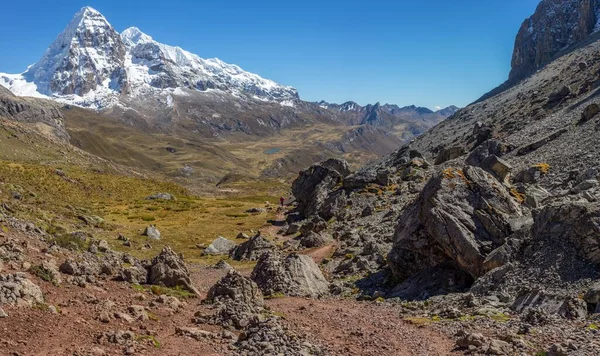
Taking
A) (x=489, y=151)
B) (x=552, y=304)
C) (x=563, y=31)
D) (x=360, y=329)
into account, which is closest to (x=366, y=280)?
(x=360, y=329)

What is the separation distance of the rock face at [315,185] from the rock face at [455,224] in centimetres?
3785

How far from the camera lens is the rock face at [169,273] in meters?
27.5

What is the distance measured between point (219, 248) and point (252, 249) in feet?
21.7

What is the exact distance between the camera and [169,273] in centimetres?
2788

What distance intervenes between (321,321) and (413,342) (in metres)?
5.34

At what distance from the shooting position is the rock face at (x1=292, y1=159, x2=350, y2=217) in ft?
243

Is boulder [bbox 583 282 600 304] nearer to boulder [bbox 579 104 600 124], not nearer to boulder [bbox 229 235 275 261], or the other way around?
boulder [bbox 229 235 275 261]

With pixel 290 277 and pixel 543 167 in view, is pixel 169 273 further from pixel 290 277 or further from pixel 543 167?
pixel 543 167

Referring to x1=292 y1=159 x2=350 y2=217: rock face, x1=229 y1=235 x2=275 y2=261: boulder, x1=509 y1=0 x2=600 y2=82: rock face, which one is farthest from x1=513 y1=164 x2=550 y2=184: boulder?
x1=509 y1=0 x2=600 y2=82: rock face

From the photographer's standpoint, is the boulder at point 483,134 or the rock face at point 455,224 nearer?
the rock face at point 455,224

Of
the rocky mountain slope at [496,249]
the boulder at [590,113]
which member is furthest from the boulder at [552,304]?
the boulder at [590,113]

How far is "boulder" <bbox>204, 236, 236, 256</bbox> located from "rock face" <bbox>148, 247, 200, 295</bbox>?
2367 centimetres

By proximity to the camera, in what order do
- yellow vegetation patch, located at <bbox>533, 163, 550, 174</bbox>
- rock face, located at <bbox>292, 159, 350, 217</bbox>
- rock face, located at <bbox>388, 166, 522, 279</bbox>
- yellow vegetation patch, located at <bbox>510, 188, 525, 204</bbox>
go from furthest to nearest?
rock face, located at <bbox>292, 159, 350, 217</bbox>
yellow vegetation patch, located at <bbox>533, 163, 550, 174</bbox>
yellow vegetation patch, located at <bbox>510, 188, 525, 204</bbox>
rock face, located at <bbox>388, 166, 522, 279</bbox>

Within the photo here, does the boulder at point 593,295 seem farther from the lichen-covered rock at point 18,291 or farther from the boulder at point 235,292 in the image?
the lichen-covered rock at point 18,291
